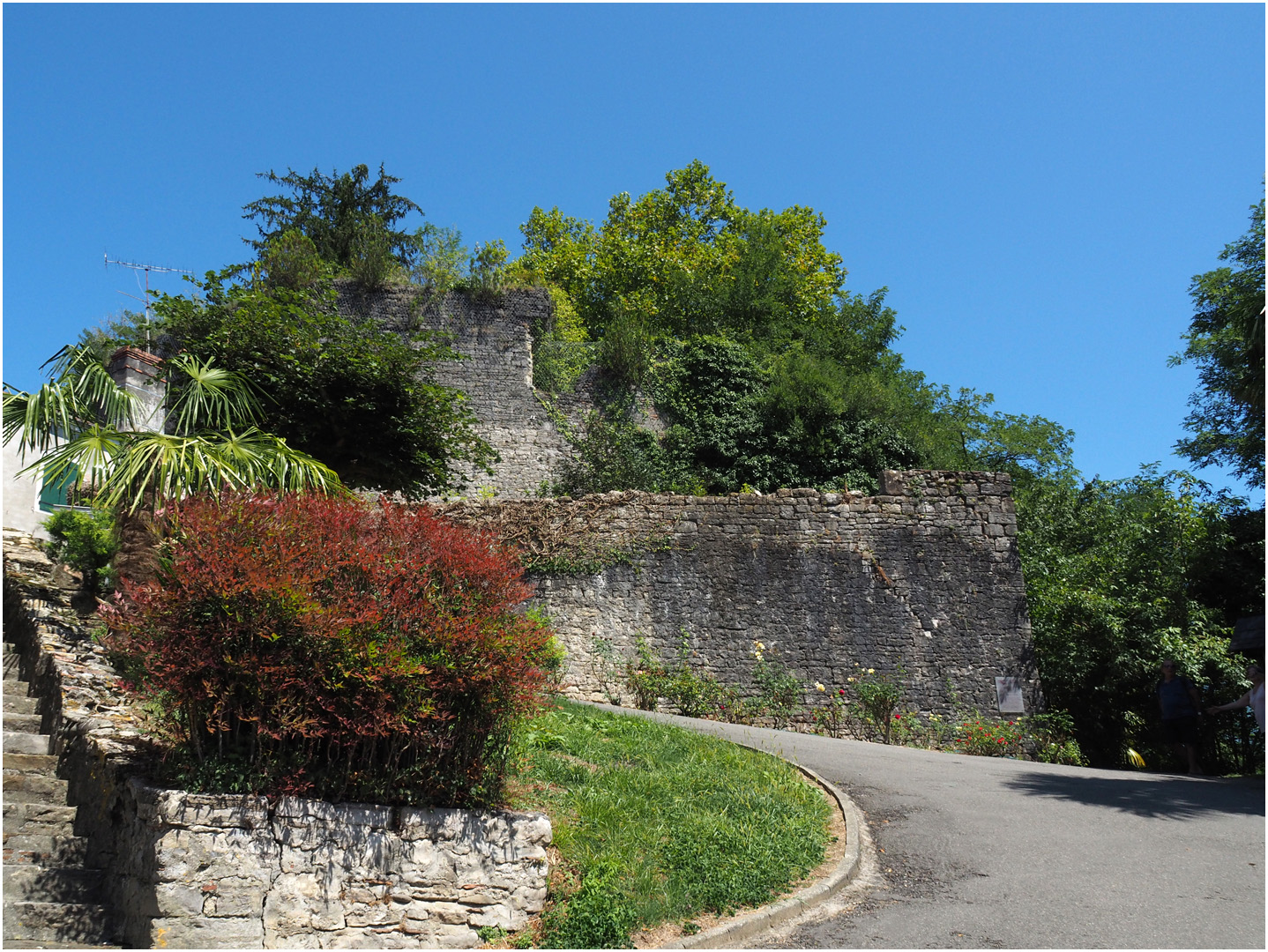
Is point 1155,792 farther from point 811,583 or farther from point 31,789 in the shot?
point 31,789

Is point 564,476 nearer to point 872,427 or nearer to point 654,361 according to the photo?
point 654,361

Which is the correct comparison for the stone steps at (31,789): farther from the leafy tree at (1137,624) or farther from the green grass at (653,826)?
the leafy tree at (1137,624)

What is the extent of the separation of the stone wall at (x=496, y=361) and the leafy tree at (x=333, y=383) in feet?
23.0

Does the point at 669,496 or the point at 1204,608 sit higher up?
the point at 669,496

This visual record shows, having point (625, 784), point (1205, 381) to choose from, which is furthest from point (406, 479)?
point (1205, 381)

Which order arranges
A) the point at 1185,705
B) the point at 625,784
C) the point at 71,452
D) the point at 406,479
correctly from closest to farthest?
the point at 625,784 < the point at 71,452 < the point at 1185,705 < the point at 406,479

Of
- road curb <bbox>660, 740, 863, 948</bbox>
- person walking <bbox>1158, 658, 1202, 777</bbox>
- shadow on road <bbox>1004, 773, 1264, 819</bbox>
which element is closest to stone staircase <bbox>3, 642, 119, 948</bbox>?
road curb <bbox>660, 740, 863, 948</bbox>

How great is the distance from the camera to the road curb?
507 cm

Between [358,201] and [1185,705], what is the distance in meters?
27.0

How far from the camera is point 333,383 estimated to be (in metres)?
11.3

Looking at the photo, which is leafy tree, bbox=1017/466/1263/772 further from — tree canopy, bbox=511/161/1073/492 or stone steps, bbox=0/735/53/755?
stone steps, bbox=0/735/53/755

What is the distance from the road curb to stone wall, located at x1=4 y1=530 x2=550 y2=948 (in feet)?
3.44

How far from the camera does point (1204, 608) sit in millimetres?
13891

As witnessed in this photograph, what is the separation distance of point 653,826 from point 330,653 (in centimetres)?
267
